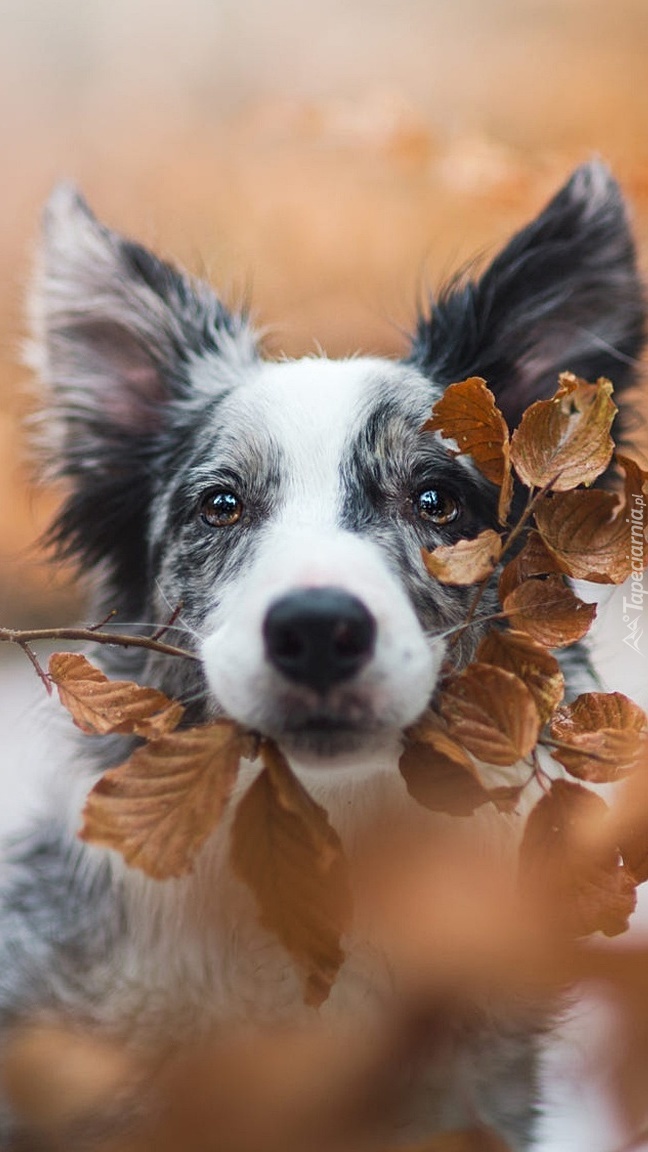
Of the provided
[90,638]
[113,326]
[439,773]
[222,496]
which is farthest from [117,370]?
[439,773]

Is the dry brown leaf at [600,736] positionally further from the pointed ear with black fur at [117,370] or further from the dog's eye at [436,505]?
the pointed ear with black fur at [117,370]

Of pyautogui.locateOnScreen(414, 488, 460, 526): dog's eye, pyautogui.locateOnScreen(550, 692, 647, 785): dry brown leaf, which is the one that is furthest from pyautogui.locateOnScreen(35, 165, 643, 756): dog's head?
pyautogui.locateOnScreen(550, 692, 647, 785): dry brown leaf

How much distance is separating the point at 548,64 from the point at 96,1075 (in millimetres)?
1068

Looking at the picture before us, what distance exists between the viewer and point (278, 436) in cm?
93

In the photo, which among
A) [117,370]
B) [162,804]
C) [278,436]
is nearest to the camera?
[162,804]

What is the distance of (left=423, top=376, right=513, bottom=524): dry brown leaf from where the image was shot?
0.75 meters

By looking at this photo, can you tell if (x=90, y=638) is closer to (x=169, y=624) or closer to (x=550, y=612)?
(x=169, y=624)

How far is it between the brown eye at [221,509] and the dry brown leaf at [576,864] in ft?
1.22

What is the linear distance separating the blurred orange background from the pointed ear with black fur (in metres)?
0.03

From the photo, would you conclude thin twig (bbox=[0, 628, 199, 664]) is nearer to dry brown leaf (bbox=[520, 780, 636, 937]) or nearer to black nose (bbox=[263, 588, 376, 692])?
black nose (bbox=[263, 588, 376, 692])

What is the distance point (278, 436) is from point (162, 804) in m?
0.38

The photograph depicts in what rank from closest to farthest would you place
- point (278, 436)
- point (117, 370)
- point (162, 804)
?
point (162, 804) → point (278, 436) → point (117, 370)

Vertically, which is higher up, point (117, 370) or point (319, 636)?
point (117, 370)

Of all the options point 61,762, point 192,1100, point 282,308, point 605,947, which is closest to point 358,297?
point 282,308
